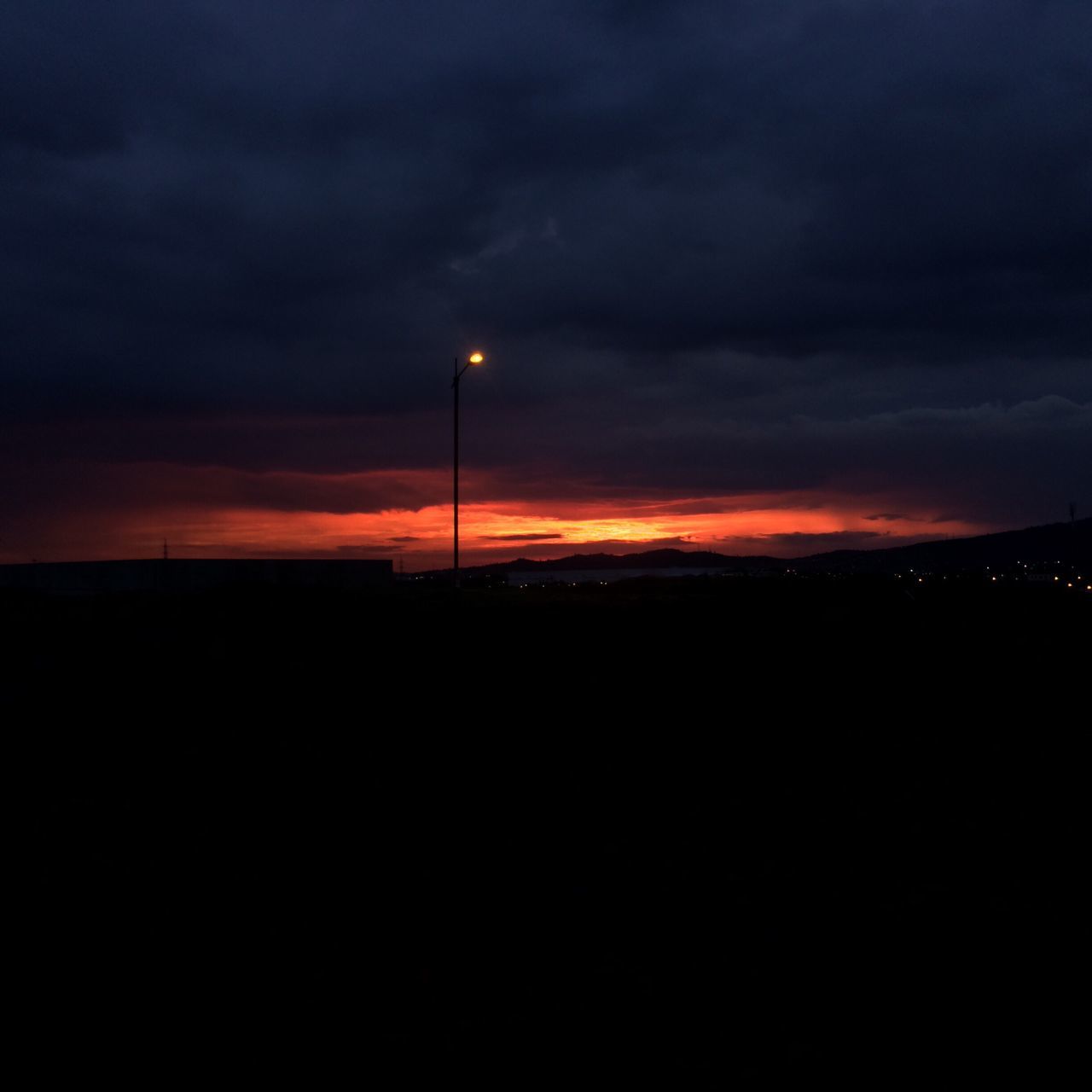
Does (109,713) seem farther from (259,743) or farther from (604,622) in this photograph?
(604,622)

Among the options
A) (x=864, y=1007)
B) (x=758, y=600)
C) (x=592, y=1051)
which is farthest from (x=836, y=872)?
(x=758, y=600)

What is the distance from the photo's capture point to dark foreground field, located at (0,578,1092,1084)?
5.33 metres

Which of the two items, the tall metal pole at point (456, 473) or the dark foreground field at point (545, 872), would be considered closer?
the dark foreground field at point (545, 872)

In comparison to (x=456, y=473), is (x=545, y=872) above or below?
below

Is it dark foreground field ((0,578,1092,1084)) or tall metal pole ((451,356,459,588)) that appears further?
tall metal pole ((451,356,459,588))

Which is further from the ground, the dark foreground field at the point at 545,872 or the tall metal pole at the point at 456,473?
the tall metal pole at the point at 456,473

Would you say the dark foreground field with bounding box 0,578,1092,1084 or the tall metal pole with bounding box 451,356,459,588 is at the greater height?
the tall metal pole with bounding box 451,356,459,588

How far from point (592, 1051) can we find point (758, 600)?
36.7 metres

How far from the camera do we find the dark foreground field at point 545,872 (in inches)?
210

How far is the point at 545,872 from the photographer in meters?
7.77

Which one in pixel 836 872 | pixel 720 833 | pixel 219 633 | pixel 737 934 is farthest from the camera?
pixel 219 633

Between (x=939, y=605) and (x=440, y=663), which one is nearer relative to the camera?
(x=440, y=663)

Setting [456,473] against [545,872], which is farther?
[456,473]

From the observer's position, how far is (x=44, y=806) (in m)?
9.70
